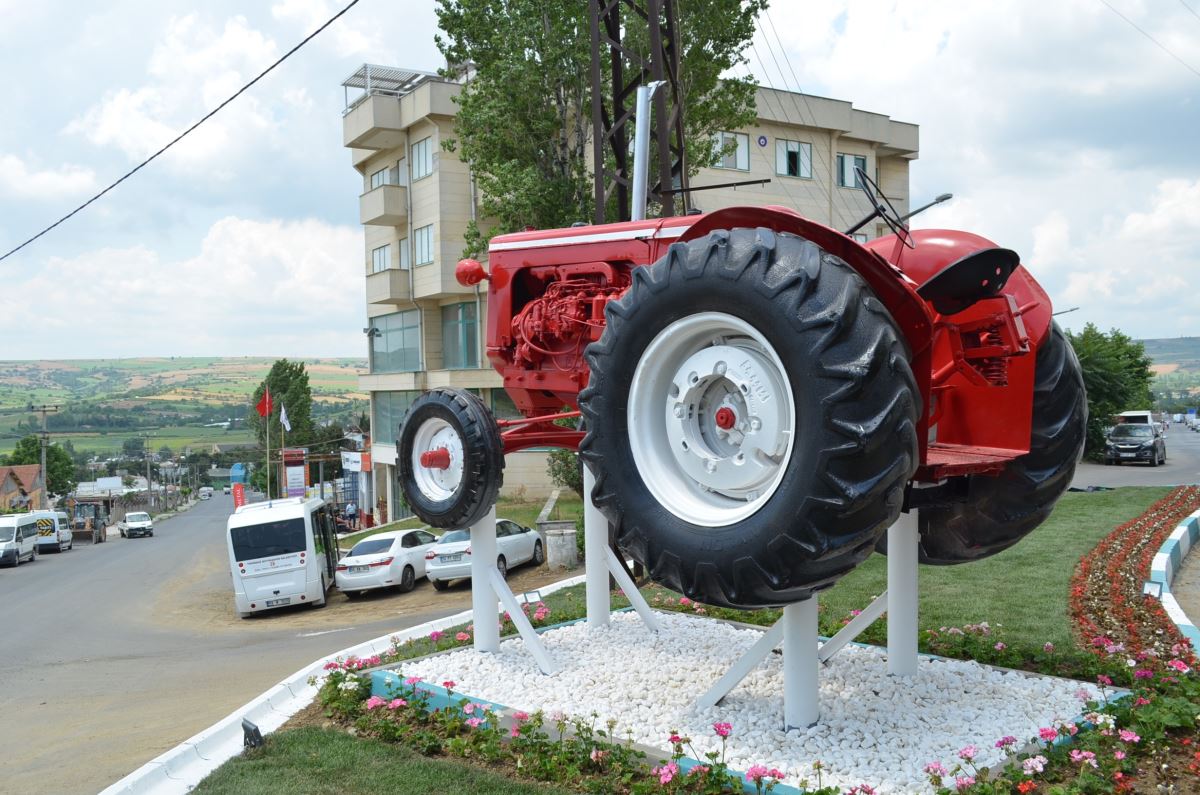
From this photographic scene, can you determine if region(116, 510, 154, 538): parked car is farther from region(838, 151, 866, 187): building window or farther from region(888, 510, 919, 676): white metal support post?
region(888, 510, 919, 676): white metal support post

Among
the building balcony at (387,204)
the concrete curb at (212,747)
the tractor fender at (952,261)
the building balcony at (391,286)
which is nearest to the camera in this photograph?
the tractor fender at (952,261)

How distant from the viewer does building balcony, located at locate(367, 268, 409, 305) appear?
33.1m

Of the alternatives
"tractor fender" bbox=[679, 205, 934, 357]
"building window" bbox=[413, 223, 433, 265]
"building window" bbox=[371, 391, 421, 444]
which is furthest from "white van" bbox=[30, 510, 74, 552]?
"tractor fender" bbox=[679, 205, 934, 357]

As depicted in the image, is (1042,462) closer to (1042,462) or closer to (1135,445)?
(1042,462)

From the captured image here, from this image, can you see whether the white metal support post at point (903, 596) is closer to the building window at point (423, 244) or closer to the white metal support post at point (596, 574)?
the white metal support post at point (596, 574)

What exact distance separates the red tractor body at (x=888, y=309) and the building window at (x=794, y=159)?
26.7 m

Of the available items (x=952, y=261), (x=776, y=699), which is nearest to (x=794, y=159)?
(x=952, y=261)

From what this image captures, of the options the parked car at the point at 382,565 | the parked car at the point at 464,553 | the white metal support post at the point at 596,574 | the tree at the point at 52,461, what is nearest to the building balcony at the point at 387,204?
the parked car at the point at 382,565

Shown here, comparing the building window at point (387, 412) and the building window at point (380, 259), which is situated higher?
the building window at point (380, 259)

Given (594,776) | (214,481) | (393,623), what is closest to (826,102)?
(393,623)

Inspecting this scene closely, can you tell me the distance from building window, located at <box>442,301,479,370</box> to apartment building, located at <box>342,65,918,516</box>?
0.04 meters

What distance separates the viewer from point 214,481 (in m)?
172

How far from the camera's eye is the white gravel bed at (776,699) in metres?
5.09

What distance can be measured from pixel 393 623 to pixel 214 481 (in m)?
171
